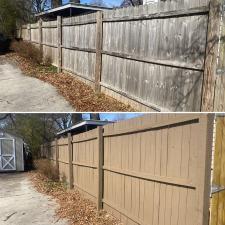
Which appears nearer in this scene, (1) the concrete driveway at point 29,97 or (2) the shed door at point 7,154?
(1) the concrete driveway at point 29,97

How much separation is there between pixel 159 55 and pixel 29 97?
375cm

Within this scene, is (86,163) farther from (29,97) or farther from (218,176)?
(218,176)

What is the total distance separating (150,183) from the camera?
5137 millimetres

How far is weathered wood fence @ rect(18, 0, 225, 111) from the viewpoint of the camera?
4.67 m

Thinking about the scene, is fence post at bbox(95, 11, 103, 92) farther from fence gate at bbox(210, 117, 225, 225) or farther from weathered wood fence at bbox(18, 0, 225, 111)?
fence gate at bbox(210, 117, 225, 225)

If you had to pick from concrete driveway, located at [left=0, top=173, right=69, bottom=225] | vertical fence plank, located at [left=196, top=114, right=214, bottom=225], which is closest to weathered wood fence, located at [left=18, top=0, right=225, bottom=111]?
vertical fence plank, located at [left=196, top=114, right=214, bottom=225]

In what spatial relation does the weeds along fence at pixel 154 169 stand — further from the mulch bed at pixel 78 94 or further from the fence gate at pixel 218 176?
the mulch bed at pixel 78 94

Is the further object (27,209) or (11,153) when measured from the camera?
(11,153)

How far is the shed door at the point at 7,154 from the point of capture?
75.0ft

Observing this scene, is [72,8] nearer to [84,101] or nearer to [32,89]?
[32,89]

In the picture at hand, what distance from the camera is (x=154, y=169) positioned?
5.00m

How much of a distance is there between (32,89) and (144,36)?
4001 mm

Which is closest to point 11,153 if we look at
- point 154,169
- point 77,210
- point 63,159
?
point 63,159

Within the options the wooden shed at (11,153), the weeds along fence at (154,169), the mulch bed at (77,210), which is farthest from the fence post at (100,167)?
the wooden shed at (11,153)
